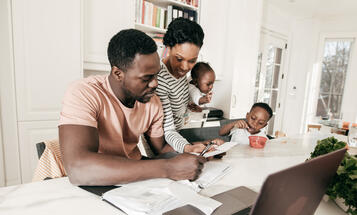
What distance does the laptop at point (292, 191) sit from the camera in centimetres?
35

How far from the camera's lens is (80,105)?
2.81 feet

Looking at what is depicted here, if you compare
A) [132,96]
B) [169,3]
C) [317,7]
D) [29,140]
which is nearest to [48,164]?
[132,96]

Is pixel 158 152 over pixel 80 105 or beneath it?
beneath

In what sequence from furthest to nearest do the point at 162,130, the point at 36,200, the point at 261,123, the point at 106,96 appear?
1. the point at 261,123
2. the point at 162,130
3. the point at 106,96
4. the point at 36,200

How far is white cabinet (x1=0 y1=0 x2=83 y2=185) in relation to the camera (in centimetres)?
176

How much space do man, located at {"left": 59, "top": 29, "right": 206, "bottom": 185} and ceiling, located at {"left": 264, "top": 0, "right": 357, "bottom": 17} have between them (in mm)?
3849

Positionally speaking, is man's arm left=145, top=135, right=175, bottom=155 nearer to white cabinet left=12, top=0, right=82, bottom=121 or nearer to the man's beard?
the man's beard

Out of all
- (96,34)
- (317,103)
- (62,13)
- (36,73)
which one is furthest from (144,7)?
(317,103)

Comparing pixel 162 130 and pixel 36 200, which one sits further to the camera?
pixel 162 130

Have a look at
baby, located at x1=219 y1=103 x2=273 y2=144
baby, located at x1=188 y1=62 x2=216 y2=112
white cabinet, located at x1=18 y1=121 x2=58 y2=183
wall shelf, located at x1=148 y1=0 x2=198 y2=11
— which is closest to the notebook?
baby, located at x1=188 y1=62 x2=216 y2=112

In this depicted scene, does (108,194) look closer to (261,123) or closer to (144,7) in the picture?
(261,123)

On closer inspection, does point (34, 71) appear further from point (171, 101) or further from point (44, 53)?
point (171, 101)

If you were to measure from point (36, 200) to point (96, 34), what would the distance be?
1860mm

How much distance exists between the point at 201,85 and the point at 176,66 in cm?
45
